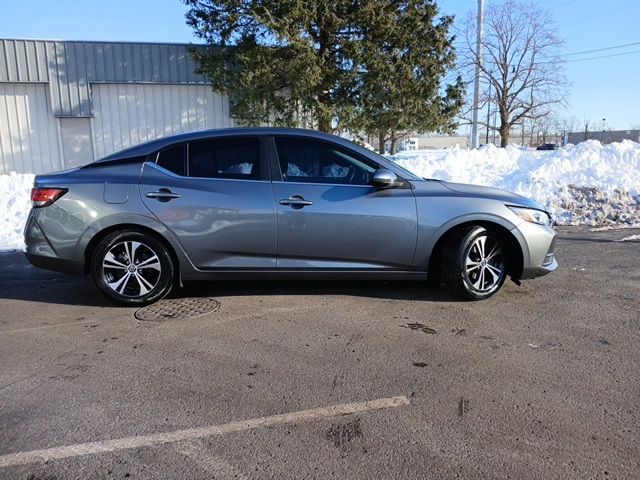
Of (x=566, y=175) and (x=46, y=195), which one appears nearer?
(x=46, y=195)

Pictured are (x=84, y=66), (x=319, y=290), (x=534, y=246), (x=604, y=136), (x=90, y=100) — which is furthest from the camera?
(x=604, y=136)

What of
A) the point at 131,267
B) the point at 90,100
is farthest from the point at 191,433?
the point at 90,100

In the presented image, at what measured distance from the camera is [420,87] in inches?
548

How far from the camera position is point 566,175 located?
12.2m

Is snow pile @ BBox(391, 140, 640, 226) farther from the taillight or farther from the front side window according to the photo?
the taillight

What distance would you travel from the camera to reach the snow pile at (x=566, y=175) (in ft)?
35.2

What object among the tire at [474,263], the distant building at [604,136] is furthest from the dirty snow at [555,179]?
the distant building at [604,136]

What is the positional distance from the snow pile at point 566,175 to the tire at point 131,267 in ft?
27.8

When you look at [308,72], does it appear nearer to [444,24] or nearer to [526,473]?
[444,24]

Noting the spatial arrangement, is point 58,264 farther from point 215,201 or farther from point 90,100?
point 90,100

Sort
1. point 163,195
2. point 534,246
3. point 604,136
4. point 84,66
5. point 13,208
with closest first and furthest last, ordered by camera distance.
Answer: point 163,195 → point 534,246 → point 13,208 → point 84,66 → point 604,136

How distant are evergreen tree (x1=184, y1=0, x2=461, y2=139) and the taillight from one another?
29.4 feet

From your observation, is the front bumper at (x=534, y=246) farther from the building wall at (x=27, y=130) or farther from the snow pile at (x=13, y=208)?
the building wall at (x=27, y=130)

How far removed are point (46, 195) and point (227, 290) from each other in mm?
1990
